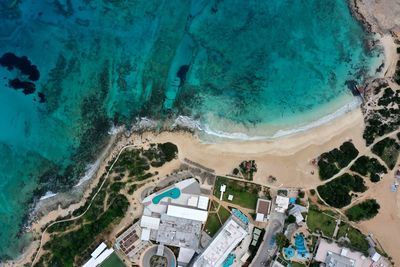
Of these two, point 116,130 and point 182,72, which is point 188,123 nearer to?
point 182,72

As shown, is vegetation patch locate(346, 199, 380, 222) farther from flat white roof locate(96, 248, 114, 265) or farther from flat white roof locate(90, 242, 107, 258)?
flat white roof locate(90, 242, 107, 258)

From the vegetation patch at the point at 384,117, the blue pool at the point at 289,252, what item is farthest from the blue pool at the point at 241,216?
the vegetation patch at the point at 384,117

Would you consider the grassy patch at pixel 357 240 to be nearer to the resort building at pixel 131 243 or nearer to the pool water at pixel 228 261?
Answer: the pool water at pixel 228 261

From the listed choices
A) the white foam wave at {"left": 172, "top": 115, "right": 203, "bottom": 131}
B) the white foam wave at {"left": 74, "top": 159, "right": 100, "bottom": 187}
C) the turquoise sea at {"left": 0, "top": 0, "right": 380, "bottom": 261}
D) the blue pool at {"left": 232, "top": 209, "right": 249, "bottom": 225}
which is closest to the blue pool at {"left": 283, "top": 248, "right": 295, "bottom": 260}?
the blue pool at {"left": 232, "top": 209, "right": 249, "bottom": 225}

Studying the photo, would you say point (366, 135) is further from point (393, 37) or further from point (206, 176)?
point (206, 176)

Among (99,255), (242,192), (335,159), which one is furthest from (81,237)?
(335,159)

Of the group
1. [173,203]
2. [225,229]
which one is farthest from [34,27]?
[225,229]
